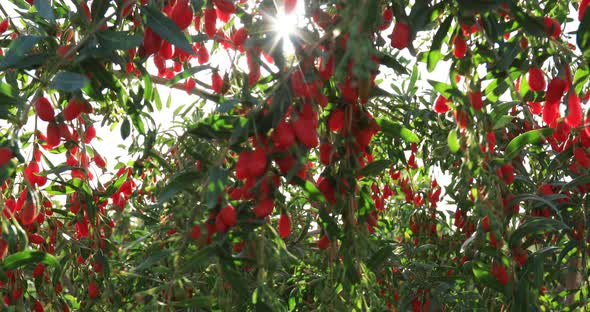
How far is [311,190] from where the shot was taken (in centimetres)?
132

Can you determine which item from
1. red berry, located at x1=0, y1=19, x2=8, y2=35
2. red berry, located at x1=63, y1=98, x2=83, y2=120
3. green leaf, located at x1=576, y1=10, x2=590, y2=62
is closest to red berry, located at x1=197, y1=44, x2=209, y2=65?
red berry, located at x1=0, y1=19, x2=8, y2=35

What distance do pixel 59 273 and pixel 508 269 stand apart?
133 cm

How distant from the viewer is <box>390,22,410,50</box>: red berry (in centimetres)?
142

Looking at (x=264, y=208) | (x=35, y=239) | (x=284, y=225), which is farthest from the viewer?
(x=35, y=239)

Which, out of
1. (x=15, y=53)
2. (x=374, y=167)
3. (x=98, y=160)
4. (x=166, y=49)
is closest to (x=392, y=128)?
(x=374, y=167)

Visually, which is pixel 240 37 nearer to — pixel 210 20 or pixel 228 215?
pixel 210 20

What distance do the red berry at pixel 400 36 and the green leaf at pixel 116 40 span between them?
0.51m

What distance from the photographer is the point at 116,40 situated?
134 cm

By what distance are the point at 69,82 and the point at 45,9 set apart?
0.33m

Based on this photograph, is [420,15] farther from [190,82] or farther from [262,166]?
[190,82]

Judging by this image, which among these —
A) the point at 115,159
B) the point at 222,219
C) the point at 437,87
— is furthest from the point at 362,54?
the point at 115,159

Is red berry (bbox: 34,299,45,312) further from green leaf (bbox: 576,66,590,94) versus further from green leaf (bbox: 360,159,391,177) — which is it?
green leaf (bbox: 576,66,590,94)

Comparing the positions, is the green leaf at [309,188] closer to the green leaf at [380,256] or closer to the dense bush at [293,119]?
the dense bush at [293,119]

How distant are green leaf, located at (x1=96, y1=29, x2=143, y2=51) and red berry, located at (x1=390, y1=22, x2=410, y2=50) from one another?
0.51 metres
